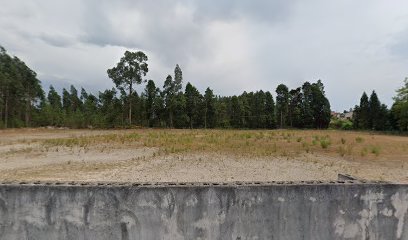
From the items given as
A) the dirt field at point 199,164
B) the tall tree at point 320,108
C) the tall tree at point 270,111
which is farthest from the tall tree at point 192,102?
the dirt field at point 199,164

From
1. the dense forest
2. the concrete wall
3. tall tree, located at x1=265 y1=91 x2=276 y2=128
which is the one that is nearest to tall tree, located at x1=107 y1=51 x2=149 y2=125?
the dense forest

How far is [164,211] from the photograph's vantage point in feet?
12.9

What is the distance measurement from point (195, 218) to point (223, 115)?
199 feet

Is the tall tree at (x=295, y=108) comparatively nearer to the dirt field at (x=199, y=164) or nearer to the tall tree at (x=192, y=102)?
the tall tree at (x=192, y=102)

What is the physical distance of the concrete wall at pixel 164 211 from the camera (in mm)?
3924

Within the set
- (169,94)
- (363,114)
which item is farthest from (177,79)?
(363,114)

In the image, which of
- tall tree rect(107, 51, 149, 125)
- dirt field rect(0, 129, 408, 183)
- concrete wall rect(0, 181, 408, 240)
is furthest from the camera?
tall tree rect(107, 51, 149, 125)

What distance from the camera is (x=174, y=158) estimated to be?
56.2 ft

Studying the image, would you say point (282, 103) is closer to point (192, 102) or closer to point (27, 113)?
point (192, 102)

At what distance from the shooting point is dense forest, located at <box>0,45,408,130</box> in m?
51.6

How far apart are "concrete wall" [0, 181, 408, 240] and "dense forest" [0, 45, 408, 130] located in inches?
1898

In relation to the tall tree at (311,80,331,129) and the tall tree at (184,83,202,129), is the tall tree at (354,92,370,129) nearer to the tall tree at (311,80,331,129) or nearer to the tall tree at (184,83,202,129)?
the tall tree at (311,80,331,129)

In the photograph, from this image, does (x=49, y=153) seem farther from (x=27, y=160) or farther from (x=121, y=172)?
(x=121, y=172)

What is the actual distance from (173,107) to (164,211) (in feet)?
172
